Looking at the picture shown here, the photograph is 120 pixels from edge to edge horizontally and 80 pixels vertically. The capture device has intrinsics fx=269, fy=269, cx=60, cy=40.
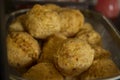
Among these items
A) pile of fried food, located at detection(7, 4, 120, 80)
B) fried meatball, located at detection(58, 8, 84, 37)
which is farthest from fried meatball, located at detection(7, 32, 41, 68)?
fried meatball, located at detection(58, 8, 84, 37)

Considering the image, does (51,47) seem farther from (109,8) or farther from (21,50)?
(109,8)

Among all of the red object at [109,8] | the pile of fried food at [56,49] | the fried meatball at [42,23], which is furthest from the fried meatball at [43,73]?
the red object at [109,8]

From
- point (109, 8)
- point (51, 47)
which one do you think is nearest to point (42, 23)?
point (51, 47)

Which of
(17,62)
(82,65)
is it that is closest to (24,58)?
(17,62)

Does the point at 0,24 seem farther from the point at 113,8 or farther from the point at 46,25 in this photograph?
the point at 113,8

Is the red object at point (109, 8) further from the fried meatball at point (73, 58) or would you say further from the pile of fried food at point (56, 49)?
the fried meatball at point (73, 58)

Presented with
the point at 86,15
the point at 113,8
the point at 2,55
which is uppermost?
the point at 2,55
